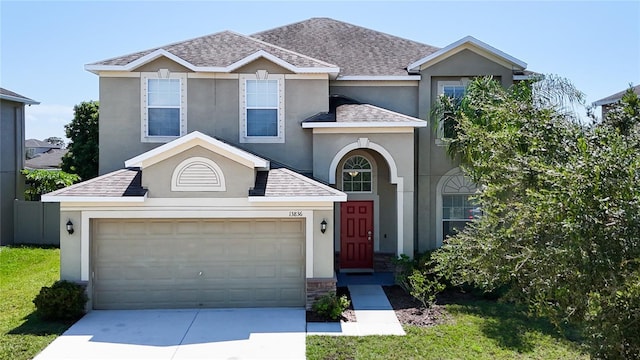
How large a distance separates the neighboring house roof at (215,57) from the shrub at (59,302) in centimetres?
666

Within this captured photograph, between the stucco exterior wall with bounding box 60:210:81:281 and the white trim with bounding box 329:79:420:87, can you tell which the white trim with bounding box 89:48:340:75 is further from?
the stucco exterior wall with bounding box 60:210:81:281

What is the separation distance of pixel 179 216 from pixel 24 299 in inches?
195

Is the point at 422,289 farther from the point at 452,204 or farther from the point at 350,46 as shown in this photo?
the point at 350,46

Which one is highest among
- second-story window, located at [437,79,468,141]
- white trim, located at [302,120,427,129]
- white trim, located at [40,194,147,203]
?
second-story window, located at [437,79,468,141]


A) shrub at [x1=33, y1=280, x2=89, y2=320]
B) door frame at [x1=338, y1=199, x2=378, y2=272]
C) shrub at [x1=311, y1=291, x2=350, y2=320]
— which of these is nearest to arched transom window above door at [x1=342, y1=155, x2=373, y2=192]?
door frame at [x1=338, y1=199, x2=378, y2=272]

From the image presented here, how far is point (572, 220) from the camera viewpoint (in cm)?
519

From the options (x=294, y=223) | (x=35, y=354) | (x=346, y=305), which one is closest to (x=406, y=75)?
(x=294, y=223)

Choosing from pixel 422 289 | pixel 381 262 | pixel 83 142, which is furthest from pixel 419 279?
pixel 83 142

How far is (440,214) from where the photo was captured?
1642 centimetres

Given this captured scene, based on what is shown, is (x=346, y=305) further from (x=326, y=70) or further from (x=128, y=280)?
(x=326, y=70)

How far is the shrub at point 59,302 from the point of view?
11.1 m

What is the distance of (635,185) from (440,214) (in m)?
11.4

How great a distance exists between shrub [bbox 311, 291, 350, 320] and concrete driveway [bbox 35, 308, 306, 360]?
18.9 inches

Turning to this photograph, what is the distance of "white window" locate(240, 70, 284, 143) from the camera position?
48.5 feet
